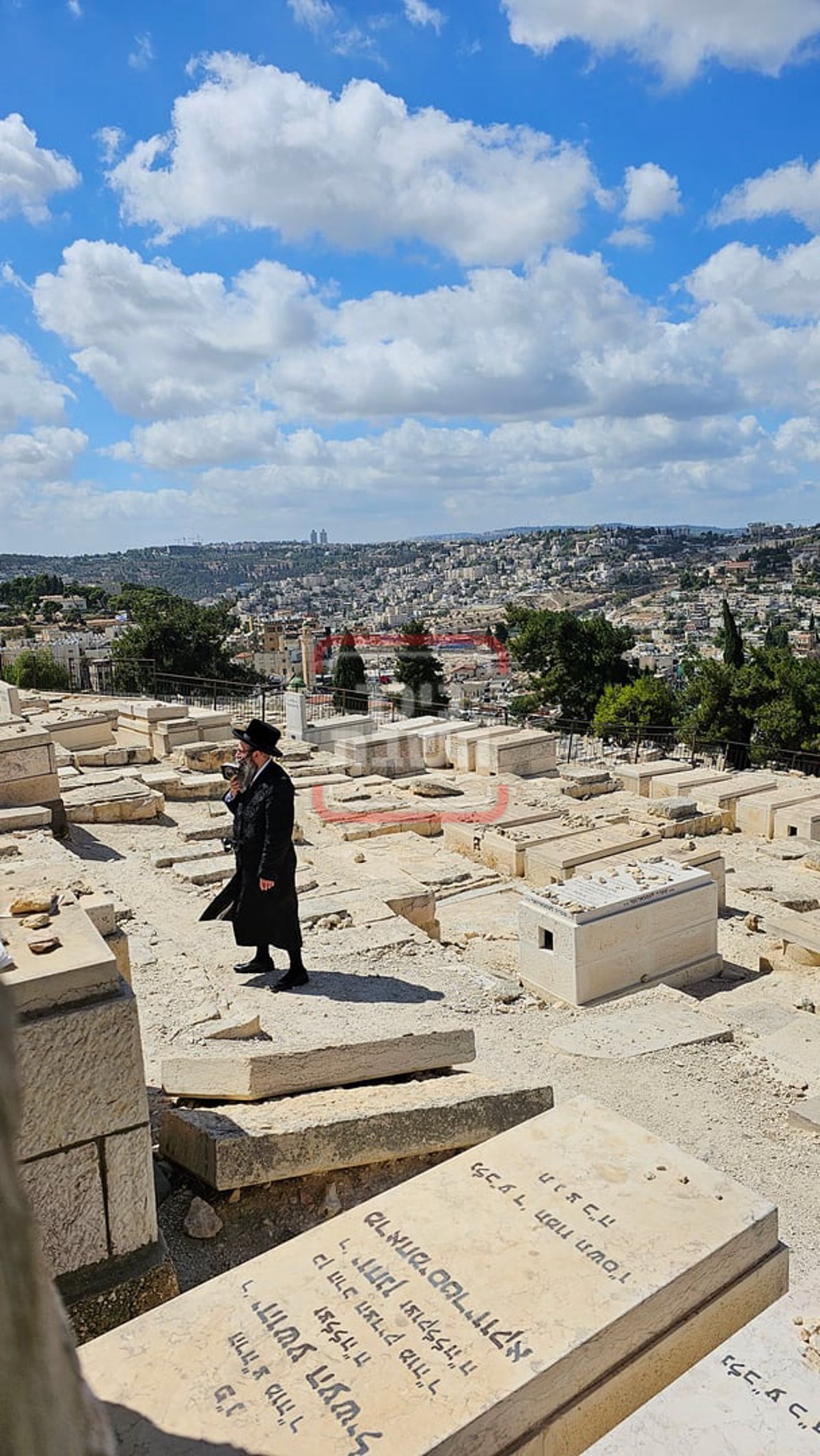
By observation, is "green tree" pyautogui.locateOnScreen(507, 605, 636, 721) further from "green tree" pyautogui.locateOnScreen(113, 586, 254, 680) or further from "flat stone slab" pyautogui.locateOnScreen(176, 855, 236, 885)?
"flat stone slab" pyautogui.locateOnScreen(176, 855, 236, 885)

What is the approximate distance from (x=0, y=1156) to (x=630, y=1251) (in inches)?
85.4

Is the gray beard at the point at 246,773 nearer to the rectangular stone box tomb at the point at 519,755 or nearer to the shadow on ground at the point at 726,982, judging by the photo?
the shadow on ground at the point at 726,982

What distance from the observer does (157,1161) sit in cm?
336

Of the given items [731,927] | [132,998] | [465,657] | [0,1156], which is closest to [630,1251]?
[132,998]

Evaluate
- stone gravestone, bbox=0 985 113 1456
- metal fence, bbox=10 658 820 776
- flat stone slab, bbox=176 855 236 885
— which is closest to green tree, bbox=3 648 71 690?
metal fence, bbox=10 658 820 776

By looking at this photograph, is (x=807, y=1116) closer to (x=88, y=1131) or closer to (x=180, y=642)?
(x=88, y=1131)

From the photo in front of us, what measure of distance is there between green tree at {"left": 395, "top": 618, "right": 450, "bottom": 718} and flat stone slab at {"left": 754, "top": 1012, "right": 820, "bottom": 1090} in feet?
62.5

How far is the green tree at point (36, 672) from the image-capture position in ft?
89.5

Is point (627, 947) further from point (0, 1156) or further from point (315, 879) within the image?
point (0, 1156)

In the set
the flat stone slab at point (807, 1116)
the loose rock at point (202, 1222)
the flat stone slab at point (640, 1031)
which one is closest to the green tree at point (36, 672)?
the flat stone slab at point (640, 1031)

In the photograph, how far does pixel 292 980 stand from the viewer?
5.32 meters

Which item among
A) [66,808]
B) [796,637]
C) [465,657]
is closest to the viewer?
[66,808]

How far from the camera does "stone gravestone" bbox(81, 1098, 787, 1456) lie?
2039 mm

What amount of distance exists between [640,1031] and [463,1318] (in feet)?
12.5
